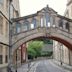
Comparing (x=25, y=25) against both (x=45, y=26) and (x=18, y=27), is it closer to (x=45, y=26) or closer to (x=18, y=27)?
(x=18, y=27)

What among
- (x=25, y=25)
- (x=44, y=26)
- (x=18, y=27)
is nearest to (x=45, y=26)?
(x=44, y=26)

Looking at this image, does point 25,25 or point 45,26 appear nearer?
point 25,25

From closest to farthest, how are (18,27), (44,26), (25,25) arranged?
(18,27) → (25,25) → (44,26)

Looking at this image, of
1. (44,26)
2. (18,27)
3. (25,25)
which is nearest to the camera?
(18,27)

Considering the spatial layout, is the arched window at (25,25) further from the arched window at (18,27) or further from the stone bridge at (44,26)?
the arched window at (18,27)

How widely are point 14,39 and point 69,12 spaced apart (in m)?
16.2

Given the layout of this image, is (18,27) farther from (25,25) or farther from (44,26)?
(44,26)

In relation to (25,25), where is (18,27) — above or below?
below

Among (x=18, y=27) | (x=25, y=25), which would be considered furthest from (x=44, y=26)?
(x=18, y=27)

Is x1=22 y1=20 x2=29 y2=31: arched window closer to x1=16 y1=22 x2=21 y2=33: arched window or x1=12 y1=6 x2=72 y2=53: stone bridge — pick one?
x1=12 y1=6 x2=72 y2=53: stone bridge

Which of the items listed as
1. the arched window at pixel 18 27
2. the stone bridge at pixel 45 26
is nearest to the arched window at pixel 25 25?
the stone bridge at pixel 45 26

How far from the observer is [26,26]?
50.4 meters

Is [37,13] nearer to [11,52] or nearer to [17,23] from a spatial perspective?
[17,23]

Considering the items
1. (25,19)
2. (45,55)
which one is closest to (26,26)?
(25,19)
